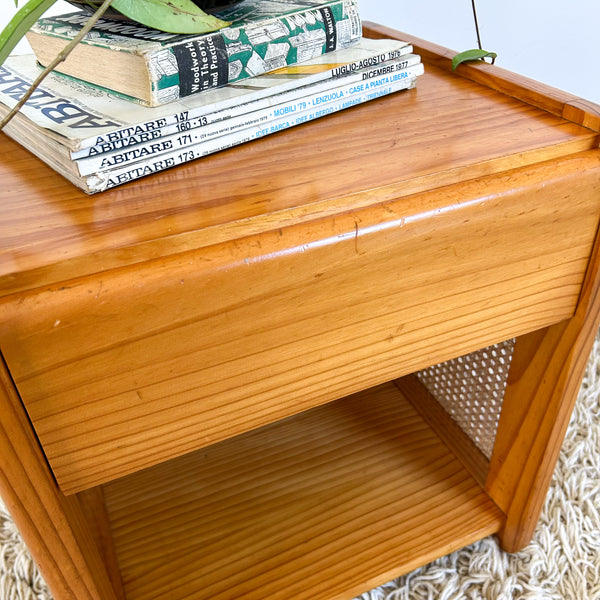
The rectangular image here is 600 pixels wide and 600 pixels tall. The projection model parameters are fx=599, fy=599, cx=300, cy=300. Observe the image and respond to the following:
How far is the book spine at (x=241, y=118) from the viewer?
415mm

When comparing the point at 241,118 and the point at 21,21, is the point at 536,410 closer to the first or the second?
the point at 241,118

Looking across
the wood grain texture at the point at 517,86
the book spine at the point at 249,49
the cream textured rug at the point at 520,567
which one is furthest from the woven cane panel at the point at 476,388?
the book spine at the point at 249,49

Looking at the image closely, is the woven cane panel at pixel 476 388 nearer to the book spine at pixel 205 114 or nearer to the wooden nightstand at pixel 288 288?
the wooden nightstand at pixel 288 288

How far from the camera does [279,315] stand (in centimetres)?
40

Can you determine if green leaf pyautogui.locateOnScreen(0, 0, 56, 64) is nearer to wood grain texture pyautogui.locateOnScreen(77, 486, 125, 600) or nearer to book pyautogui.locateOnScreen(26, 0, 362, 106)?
book pyautogui.locateOnScreen(26, 0, 362, 106)

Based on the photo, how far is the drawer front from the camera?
13.9 inches

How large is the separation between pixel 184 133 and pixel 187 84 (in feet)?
0.15

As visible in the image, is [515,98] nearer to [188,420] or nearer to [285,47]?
[285,47]

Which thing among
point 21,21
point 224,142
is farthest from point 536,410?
point 21,21

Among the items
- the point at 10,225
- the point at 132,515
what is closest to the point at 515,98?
the point at 10,225

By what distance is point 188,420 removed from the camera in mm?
412

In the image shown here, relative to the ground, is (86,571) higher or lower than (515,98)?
lower

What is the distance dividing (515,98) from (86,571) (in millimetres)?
529

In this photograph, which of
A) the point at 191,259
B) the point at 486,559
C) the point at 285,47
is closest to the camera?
the point at 191,259
